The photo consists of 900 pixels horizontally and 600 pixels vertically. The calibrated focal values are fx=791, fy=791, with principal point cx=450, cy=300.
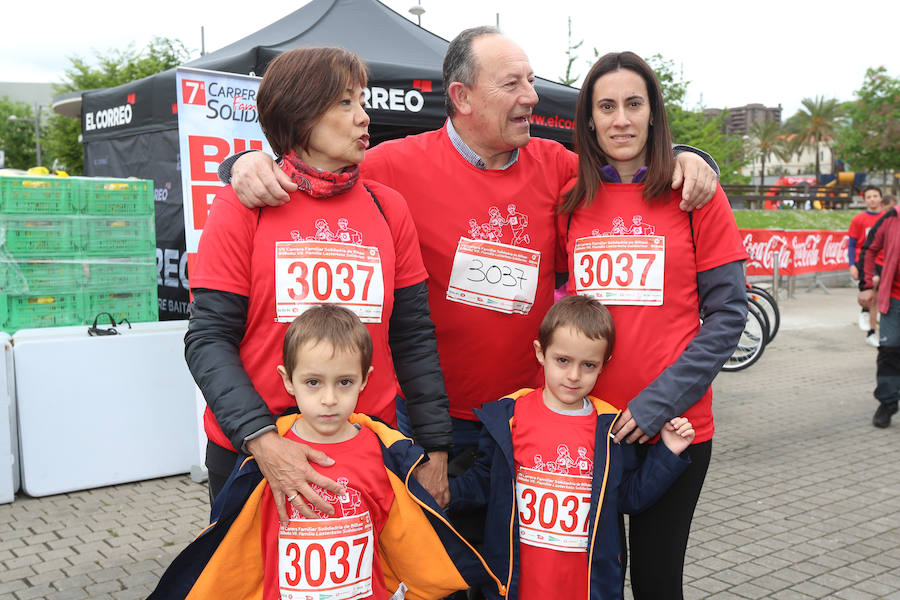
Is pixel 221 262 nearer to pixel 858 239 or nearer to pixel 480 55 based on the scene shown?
pixel 480 55

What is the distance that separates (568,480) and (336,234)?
0.95 meters

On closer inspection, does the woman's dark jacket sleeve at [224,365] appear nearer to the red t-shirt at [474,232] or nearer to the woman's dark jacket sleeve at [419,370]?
the woman's dark jacket sleeve at [419,370]

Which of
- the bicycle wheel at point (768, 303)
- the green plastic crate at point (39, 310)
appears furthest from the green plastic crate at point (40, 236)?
the bicycle wheel at point (768, 303)

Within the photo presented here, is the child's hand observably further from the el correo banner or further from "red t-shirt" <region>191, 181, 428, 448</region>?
the el correo banner

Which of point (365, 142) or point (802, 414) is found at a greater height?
point (365, 142)

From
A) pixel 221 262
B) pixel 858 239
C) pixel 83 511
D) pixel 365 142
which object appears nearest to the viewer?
pixel 221 262

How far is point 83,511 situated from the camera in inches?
181

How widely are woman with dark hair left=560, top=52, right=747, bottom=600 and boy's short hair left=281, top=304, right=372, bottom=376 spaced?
750mm

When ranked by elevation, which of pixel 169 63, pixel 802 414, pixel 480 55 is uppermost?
pixel 169 63

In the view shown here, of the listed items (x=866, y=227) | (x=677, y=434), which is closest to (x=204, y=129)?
(x=677, y=434)

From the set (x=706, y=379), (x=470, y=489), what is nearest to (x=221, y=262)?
(x=470, y=489)

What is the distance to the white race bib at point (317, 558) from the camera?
1.87 meters

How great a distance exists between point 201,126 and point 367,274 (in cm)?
315

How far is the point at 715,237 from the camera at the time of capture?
221 centimetres
